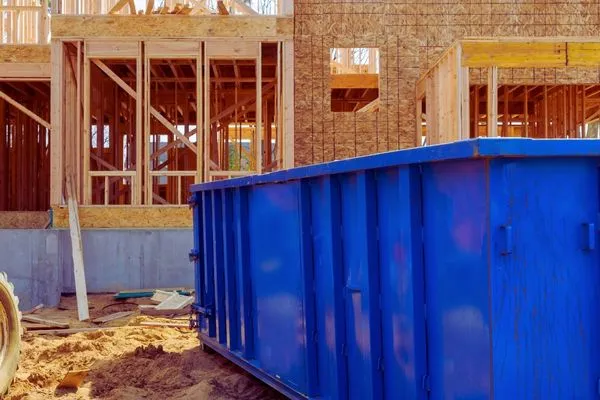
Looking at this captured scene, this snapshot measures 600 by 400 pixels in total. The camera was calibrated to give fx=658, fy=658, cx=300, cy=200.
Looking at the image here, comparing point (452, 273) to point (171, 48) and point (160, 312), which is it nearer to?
point (160, 312)

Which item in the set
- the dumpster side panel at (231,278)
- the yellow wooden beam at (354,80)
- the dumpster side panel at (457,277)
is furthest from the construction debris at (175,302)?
the dumpster side panel at (457,277)

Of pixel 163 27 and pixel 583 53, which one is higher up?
pixel 163 27

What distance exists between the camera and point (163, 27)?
12586 millimetres

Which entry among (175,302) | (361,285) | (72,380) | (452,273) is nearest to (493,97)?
(175,302)

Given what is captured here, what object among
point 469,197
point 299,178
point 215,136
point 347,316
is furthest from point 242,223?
point 215,136

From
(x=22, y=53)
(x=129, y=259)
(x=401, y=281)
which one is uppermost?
(x=22, y=53)

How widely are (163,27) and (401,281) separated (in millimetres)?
10439

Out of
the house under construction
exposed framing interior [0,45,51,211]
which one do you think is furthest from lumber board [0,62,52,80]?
exposed framing interior [0,45,51,211]

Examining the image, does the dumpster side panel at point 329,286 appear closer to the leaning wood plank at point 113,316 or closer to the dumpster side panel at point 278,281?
the dumpster side panel at point 278,281

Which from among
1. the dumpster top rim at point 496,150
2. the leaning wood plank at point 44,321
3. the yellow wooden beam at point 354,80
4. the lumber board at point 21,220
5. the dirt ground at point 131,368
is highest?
the yellow wooden beam at point 354,80

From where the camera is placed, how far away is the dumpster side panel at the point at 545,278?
8.89 feet

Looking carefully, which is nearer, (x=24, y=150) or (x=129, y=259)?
(x=129, y=259)

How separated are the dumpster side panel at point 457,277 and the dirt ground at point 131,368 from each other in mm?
2728

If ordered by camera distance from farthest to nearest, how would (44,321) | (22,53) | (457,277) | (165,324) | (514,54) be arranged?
(22,53), (514,54), (44,321), (165,324), (457,277)
